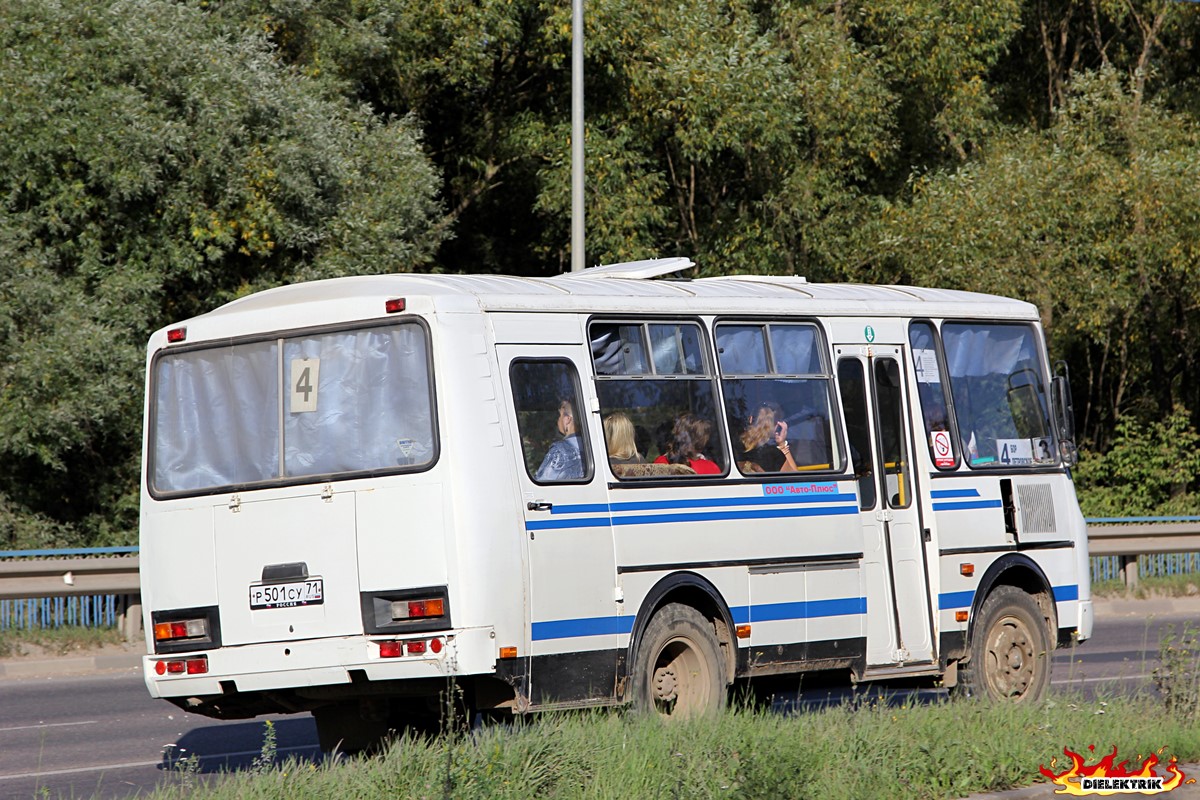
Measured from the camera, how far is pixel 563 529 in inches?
372

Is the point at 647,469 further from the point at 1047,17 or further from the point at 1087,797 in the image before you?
the point at 1047,17

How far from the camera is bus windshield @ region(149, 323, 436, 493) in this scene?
9266 millimetres

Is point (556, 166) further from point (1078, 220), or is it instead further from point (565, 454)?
point (565, 454)

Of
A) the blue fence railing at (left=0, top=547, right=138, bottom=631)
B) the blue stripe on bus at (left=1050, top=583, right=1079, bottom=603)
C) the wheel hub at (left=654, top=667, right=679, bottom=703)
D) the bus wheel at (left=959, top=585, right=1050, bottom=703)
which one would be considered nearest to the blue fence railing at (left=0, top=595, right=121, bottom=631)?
the blue fence railing at (left=0, top=547, right=138, bottom=631)

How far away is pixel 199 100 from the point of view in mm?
21438

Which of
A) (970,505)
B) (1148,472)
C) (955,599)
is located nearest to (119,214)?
(970,505)

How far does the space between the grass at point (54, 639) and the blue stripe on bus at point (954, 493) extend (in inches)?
390

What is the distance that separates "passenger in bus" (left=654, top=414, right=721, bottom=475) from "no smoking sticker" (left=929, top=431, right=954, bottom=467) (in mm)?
2236

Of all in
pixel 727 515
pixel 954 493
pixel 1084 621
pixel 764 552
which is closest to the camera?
pixel 727 515

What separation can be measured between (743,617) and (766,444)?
120 cm

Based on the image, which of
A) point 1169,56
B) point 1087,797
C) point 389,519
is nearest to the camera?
point 1087,797

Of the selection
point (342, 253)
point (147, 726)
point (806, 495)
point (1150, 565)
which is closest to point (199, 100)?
point (342, 253)

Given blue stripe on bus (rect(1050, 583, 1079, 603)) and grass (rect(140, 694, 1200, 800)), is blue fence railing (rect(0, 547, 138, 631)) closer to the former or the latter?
grass (rect(140, 694, 1200, 800))

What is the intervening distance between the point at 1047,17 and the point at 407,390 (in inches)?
1142
